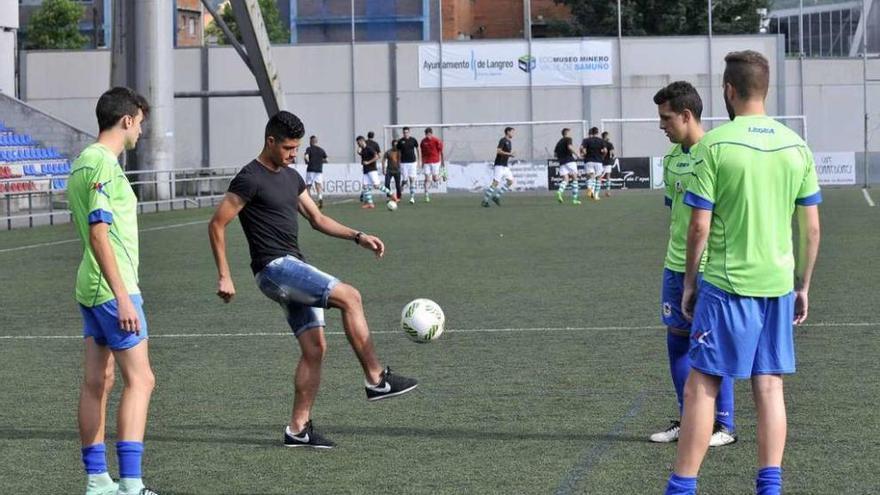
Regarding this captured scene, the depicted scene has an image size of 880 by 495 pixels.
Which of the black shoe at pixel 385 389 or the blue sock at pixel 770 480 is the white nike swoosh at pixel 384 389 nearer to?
the black shoe at pixel 385 389

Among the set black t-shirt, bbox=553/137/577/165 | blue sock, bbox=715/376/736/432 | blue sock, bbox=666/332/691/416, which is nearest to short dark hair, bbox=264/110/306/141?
blue sock, bbox=666/332/691/416

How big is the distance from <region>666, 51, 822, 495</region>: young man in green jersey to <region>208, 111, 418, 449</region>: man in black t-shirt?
257cm

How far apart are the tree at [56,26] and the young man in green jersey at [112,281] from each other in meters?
74.3

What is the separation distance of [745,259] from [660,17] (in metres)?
68.6

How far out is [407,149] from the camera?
4012cm

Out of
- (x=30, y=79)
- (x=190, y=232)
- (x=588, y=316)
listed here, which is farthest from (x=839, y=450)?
(x=30, y=79)

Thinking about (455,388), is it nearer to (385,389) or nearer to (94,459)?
(385,389)

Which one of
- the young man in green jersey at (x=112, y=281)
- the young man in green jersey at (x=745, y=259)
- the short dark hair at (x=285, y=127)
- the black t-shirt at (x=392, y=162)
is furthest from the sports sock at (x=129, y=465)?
the black t-shirt at (x=392, y=162)

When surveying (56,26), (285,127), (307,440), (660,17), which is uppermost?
(56,26)

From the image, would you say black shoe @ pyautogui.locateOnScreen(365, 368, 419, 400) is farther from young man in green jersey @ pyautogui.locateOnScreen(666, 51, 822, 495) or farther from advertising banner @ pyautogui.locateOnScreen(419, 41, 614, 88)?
advertising banner @ pyautogui.locateOnScreen(419, 41, 614, 88)

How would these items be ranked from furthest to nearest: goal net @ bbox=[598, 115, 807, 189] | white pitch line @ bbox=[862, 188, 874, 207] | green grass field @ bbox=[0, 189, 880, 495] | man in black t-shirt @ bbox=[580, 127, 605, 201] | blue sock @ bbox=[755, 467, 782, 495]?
goal net @ bbox=[598, 115, 807, 189] → man in black t-shirt @ bbox=[580, 127, 605, 201] → white pitch line @ bbox=[862, 188, 874, 207] → green grass field @ bbox=[0, 189, 880, 495] → blue sock @ bbox=[755, 467, 782, 495]

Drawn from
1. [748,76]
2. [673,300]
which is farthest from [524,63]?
[748,76]

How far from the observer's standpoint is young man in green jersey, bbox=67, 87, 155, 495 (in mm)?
6777

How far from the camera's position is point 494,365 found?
1152cm
